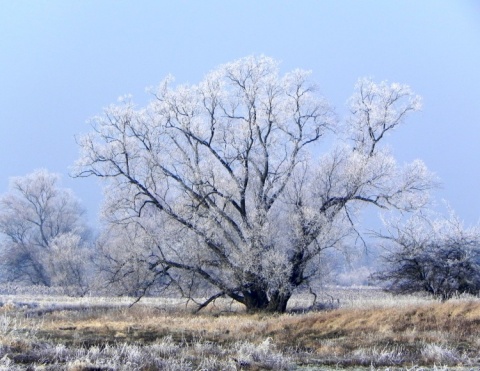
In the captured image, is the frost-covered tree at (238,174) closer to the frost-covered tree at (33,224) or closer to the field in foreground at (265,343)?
the field in foreground at (265,343)

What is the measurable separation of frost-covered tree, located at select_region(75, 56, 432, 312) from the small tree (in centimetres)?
556

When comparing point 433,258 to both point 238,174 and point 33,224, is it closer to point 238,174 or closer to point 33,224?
point 238,174

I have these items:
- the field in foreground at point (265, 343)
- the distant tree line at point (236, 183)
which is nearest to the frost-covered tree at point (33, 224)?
the distant tree line at point (236, 183)

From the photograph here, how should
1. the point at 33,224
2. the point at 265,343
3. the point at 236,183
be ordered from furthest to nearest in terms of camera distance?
the point at 33,224, the point at 236,183, the point at 265,343

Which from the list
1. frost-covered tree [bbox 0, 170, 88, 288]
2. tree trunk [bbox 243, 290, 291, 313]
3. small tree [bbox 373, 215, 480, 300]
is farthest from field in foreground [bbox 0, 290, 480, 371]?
frost-covered tree [bbox 0, 170, 88, 288]

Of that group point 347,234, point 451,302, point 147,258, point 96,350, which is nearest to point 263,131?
point 347,234

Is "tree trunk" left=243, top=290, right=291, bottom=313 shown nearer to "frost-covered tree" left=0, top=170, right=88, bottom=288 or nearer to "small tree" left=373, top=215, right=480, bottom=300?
"small tree" left=373, top=215, right=480, bottom=300

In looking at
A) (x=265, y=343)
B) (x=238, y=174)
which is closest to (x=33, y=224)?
(x=238, y=174)

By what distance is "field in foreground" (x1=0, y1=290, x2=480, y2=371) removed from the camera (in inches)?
456

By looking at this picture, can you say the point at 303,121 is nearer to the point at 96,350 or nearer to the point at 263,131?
the point at 263,131

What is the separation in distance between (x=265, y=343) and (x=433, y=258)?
798 inches

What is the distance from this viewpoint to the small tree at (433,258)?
3162 centimetres

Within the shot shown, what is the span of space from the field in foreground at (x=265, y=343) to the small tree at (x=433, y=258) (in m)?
10.9

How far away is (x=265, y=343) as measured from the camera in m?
14.0
